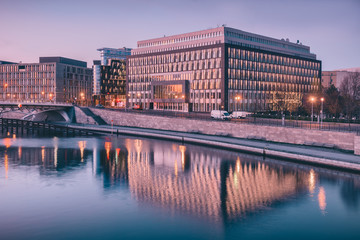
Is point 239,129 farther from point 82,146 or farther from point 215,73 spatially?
point 215,73

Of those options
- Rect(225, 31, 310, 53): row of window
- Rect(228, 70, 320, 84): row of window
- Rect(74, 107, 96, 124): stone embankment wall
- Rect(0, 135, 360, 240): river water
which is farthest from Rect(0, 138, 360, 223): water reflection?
Rect(225, 31, 310, 53): row of window

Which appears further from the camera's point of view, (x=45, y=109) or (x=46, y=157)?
(x=45, y=109)

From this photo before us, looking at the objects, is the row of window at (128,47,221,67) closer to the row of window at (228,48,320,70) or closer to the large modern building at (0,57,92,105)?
the row of window at (228,48,320,70)

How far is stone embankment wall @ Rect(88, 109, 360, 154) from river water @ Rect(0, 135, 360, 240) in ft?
29.3

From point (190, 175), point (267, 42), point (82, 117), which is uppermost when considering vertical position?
point (267, 42)

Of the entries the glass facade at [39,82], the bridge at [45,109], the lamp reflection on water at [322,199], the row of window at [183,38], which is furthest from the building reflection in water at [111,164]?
the glass facade at [39,82]

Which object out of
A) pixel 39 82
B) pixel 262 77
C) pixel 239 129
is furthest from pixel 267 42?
pixel 39 82

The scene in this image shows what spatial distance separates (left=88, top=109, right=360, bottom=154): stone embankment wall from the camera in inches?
1974

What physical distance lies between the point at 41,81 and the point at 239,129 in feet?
447

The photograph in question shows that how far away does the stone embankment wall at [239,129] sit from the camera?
5014 centimetres

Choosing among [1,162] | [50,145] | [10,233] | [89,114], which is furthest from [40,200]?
[89,114]

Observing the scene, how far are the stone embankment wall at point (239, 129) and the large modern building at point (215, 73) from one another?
2934cm

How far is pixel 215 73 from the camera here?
11319cm

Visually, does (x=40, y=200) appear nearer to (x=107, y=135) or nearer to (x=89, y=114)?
(x=107, y=135)
